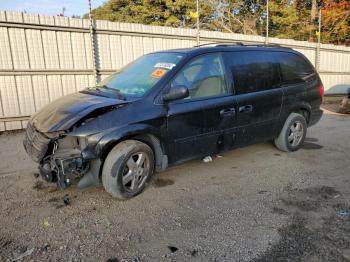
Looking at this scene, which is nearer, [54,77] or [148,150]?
[148,150]

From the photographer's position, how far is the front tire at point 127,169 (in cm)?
354

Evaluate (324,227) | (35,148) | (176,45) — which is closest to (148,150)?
(35,148)

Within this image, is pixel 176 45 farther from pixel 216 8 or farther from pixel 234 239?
pixel 216 8

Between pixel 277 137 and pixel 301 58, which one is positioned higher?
pixel 301 58

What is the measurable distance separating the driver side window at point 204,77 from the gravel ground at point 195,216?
4.09 ft

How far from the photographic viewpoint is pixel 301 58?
5.74 m

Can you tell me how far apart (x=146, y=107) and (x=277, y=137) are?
2842 millimetres

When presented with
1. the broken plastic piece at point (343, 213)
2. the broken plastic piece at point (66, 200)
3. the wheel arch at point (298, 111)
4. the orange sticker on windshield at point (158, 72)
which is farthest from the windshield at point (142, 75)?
the broken plastic piece at point (343, 213)

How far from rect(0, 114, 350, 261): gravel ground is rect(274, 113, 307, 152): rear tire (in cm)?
57

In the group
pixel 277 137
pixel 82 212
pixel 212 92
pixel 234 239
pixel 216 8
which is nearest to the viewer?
pixel 234 239

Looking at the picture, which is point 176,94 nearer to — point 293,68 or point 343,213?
point 343,213

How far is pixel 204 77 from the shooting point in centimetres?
431

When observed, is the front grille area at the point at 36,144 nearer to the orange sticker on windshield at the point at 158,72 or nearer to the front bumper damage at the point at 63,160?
the front bumper damage at the point at 63,160

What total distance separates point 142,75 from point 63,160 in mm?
1663
